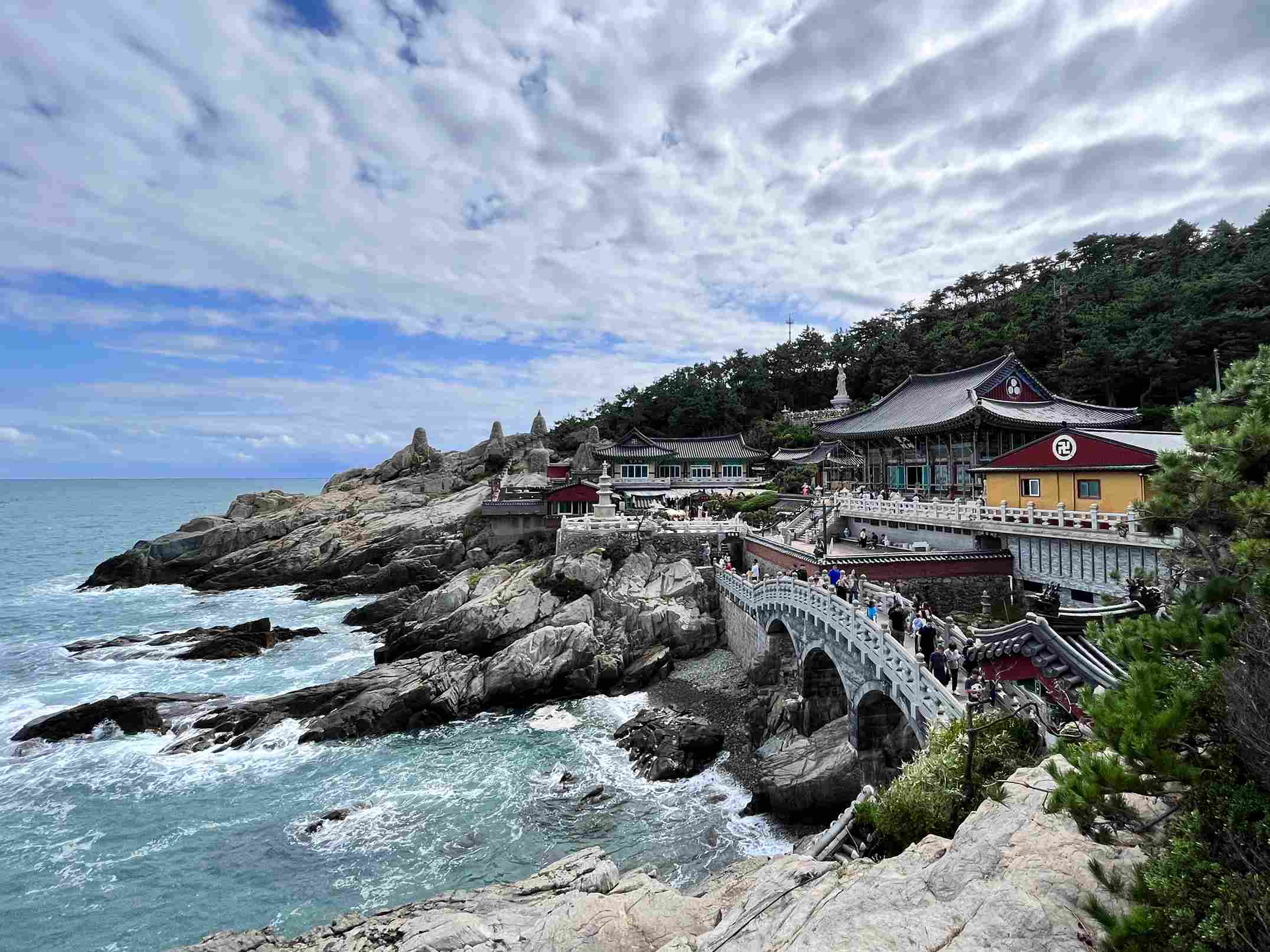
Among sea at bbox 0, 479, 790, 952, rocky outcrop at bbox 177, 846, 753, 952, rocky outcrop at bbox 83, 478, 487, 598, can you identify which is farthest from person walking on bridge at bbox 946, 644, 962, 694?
rocky outcrop at bbox 83, 478, 487, 598

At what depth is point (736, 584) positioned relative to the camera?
2892 cm

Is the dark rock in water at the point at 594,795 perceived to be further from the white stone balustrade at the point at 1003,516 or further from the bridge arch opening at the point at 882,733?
the white stone balustrade at the point at 1003,516

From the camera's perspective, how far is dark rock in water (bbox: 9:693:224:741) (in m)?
24.8

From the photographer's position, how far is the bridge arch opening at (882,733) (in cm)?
1639

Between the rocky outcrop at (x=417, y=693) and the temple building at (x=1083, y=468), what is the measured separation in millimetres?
19366

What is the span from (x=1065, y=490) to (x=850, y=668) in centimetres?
1067

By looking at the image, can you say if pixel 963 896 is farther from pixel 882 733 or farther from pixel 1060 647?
pixel 882 733

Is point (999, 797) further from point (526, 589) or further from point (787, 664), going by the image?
point (526, 589)

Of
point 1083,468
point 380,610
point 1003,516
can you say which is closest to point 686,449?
point 380,610

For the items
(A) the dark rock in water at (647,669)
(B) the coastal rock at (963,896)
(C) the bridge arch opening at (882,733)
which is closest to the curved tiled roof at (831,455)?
(A) the dark rock in water at (647,669)

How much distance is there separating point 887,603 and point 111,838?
83.9ft

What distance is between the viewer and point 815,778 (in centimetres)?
1692

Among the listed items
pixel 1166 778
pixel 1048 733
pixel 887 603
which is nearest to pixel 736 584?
pixel 887 603

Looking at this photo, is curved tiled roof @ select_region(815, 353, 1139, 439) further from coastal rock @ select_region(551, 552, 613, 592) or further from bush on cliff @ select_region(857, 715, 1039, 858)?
bush on cliff @ select_region(857, 715, 1039, 858)
